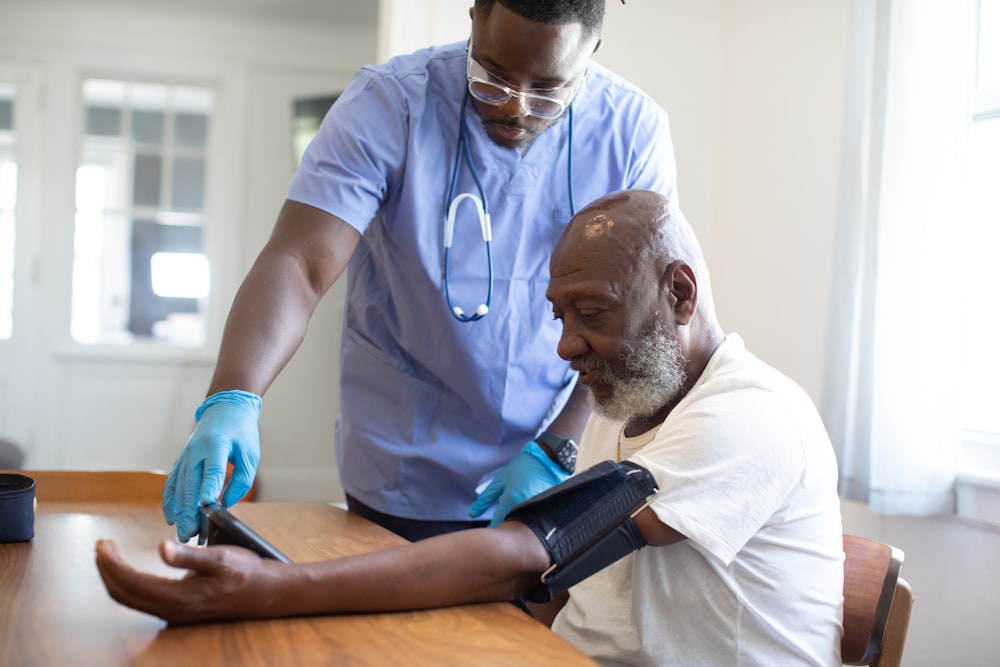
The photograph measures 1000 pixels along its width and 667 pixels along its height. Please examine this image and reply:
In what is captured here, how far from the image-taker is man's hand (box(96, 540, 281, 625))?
2.62 feet

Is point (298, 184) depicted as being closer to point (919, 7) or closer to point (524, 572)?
point (524, 572)

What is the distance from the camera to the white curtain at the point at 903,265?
2.16 metres

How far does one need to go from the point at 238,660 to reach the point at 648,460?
1.62ft

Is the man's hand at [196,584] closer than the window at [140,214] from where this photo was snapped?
Yes

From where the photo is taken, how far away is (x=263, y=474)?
5613mm

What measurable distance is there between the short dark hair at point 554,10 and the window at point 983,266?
50.8 inches

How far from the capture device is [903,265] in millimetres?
2223

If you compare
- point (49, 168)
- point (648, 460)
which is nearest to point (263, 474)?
point (49, 168)

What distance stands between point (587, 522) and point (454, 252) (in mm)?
637

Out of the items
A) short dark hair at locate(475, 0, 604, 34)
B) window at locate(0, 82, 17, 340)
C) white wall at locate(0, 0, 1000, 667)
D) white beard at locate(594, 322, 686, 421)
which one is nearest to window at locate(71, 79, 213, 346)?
window at locate(0, 82, 17, 340)

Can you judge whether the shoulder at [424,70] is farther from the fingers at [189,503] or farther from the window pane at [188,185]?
the window pane at [188,185]

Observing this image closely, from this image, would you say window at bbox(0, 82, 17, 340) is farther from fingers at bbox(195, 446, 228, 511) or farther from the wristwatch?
fingers at bbox(195, 446, 228, 511)

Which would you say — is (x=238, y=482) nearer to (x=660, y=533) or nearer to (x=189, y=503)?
(x=189, y=503)

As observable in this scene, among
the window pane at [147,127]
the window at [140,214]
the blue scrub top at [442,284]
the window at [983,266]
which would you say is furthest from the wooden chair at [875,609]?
the window pane at [147,127]
